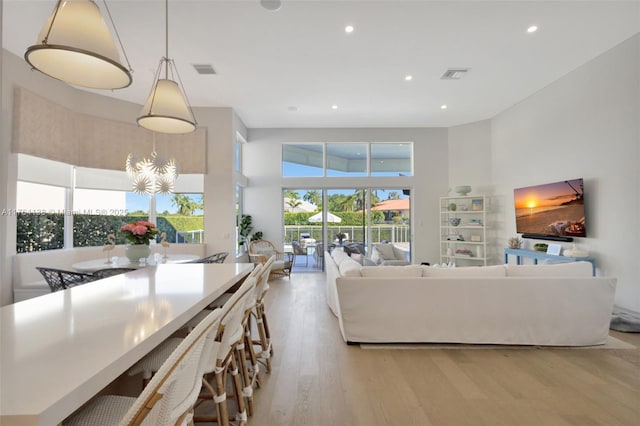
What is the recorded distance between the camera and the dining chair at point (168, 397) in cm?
84

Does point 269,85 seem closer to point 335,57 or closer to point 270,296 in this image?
point 335,57

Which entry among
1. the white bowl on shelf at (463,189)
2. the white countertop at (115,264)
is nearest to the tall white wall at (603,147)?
the white bowl on shelf at (463,189)

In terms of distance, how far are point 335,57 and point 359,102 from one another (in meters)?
1.75

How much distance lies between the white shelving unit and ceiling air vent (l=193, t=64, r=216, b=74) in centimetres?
555

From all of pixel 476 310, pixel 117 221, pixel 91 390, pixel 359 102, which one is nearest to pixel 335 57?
pixel 359 102

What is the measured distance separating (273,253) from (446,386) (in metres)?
5.32

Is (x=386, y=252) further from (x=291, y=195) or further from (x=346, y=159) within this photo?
(x=291, y=195)

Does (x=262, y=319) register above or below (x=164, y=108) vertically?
below

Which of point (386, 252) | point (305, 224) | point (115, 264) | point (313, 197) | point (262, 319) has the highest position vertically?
point (313, 197)

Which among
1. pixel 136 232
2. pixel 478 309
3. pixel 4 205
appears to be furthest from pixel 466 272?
pixel 4 205

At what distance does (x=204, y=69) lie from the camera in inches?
183

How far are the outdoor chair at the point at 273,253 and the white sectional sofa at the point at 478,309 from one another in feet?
12.0

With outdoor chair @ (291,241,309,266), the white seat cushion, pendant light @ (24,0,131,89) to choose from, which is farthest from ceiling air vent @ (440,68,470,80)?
the white seat cushion

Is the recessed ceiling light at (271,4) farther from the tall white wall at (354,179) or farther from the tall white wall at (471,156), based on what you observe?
the tall white wall at (471,156)
